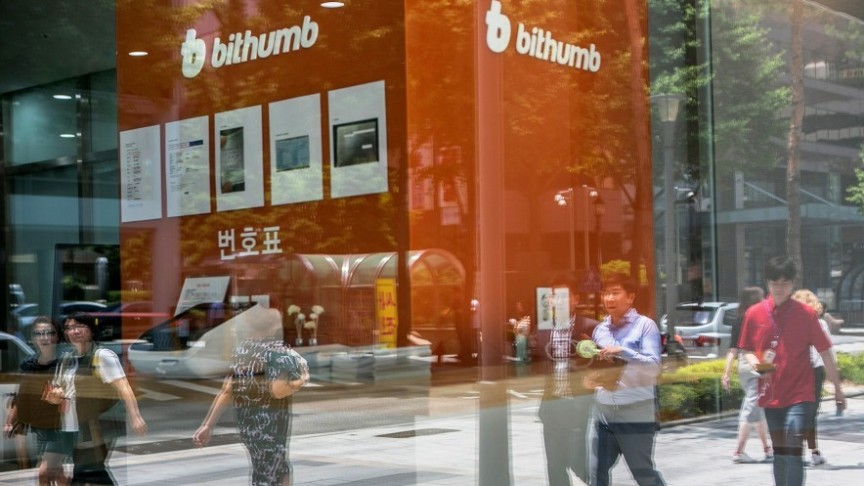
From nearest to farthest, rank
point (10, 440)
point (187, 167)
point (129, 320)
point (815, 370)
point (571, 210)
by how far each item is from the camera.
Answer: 1. point (815, 370)
2. point (571, 210)
3. point (187, 167)
4. point (10, 440)
5. point (129, 320)

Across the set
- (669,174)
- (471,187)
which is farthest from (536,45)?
(669,174)

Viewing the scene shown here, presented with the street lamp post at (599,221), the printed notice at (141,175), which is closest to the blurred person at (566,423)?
the street lamp post at (599,221)

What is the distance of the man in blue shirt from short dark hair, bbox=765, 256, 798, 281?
33.6 inches

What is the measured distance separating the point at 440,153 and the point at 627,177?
4.36ft

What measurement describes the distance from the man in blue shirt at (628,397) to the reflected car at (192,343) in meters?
2.72

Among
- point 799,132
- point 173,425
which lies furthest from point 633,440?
point 173,425

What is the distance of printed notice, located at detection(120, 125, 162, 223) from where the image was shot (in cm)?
777

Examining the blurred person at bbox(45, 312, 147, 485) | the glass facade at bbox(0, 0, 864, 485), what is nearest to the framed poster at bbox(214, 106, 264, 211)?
the glass facade at bbox(0, 0, 864, 485)

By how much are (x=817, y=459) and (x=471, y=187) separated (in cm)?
263

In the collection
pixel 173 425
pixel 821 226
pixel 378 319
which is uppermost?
pixel 821 226

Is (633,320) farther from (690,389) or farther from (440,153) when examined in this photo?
(440,153)

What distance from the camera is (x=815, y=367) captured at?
16.8ft

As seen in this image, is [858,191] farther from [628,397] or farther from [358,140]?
[358,140]

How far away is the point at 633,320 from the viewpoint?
521 cm
